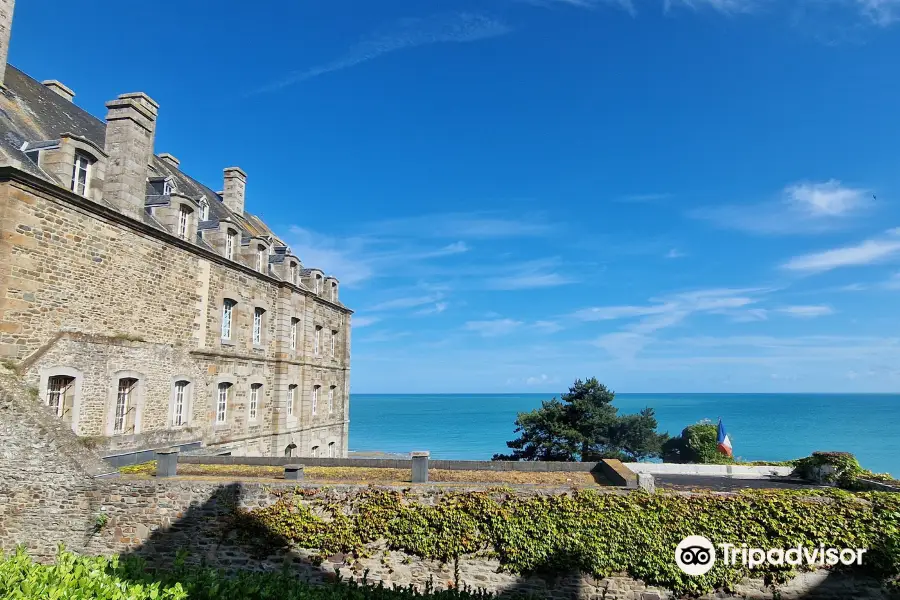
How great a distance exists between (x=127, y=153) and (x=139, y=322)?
5.29 m

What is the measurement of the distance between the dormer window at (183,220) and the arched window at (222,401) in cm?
597

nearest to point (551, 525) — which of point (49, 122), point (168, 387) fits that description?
point (168, 387)

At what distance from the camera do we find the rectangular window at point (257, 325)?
22.8 m

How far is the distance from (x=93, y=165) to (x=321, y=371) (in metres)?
15.9

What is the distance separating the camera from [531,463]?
1520 cm

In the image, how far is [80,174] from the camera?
14.9 metres

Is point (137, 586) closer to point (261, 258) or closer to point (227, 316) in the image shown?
point (227, 316)

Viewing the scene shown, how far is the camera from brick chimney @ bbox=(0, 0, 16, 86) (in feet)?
49.2

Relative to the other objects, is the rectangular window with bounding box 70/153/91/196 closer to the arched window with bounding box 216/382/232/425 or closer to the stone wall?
the stone wall

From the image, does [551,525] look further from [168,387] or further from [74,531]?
[168,387]

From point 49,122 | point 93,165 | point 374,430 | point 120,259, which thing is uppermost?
point 49,122

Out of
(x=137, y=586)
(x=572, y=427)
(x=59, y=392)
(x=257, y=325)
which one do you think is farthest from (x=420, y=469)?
(x=572, y=427)

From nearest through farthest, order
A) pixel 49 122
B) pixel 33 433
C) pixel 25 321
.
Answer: pixel 33 433 < pixel 25 321 < pixel 49 122

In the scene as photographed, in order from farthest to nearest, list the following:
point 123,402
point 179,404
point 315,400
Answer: point 315,400
point 179,404
point 123,402
